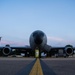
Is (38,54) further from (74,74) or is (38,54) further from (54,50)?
(74,74)

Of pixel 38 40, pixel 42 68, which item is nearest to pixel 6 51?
pixel 38 40

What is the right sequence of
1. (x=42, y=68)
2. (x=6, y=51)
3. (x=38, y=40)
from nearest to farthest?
(x=42, y=68) → (x=38, y=40) → (x=6, y=51)

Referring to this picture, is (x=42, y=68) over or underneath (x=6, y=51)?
underneath

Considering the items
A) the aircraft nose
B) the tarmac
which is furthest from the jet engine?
the tarmac

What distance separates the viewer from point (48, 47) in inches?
1302

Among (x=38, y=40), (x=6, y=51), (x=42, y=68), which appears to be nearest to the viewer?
(x=42, y=68)

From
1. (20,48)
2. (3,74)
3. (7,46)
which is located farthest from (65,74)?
(20,48)

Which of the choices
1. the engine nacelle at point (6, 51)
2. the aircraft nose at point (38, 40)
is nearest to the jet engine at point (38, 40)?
the aircraft nose at point (38, 40)

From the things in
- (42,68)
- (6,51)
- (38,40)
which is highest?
(38,40)

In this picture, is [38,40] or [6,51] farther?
[6,51]

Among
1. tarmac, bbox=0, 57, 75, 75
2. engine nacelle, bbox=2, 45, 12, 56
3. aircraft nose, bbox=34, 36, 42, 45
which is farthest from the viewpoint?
engine nacelle, bbox=2, 45, 12, 56

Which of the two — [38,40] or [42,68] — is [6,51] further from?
[42,68]

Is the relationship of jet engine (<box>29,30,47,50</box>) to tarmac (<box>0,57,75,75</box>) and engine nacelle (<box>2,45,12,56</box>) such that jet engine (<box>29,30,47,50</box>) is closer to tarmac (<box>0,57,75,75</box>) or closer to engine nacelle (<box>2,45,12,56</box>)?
engine nacelle (<box>2,45,12,56</box>)

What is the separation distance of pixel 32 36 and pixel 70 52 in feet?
23.0
